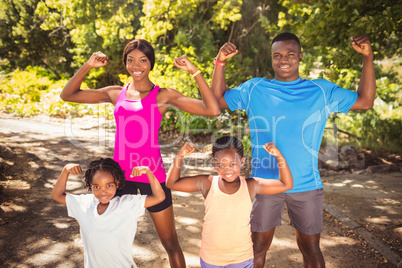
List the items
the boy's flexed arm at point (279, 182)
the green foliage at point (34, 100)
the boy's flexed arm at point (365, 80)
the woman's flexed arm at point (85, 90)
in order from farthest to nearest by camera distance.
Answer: the green foliage at point (34, 100), the woman's flexed arm at point (85, 90), the boy's flexed arm at point (365, 80), the boy's flexed arm at point (279, 182)

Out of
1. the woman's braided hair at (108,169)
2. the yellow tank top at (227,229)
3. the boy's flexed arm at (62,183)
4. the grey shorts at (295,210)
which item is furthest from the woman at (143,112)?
the grey shorts at (295,210)

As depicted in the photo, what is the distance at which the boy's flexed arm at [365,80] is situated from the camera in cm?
245

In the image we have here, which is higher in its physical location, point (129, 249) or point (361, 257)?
point (129, 249)

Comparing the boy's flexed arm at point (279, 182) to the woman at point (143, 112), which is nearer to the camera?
the boy's flexed arm at point (279, 182)

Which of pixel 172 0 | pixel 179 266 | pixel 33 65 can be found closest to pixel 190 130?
pixel 172 0

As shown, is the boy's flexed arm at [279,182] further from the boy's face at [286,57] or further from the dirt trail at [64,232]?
the dirt trail at [64,232]

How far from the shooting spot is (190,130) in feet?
29.8

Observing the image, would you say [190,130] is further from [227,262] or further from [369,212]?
[227,262]

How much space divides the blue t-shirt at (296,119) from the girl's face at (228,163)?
0.34 metres

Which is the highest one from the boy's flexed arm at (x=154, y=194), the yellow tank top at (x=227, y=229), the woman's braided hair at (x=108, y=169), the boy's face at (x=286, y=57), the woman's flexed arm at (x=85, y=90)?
the boy's face at (x=286, y=57)

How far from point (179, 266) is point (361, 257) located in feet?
7.22

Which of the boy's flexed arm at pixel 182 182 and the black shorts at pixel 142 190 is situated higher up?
the boy's flexed arm at pixel 182 182

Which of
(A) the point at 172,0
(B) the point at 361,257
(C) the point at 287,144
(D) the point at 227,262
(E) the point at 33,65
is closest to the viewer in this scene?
(D) the point at 227,262

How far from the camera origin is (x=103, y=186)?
228cm
